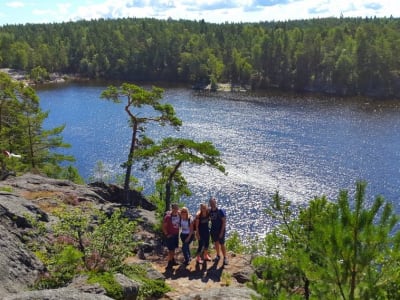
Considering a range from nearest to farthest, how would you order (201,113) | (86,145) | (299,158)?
1. (299,158)
2. (86,145)
3. (201,113)

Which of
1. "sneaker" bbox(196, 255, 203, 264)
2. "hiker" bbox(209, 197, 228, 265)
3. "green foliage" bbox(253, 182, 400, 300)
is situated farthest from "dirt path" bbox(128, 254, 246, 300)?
"green foliage" bbox(253, 182, 400, 300)

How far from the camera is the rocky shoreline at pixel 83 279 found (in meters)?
10.7

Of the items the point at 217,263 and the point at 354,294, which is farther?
the point at 217,263

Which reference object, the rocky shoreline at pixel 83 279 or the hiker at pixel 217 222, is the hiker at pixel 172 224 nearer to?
the rocky shoreline at pixel 83 279

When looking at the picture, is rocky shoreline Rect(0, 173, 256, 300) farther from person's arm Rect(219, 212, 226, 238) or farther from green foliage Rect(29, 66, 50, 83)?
green foliage Rect(29, 66, 50, 83)

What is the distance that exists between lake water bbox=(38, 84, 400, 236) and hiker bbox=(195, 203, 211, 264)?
68.1 feet

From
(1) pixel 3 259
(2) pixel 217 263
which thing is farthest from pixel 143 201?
(1) pixel 3 259

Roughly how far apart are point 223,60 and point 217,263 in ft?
359

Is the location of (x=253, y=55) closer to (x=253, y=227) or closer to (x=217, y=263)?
(x=253, y=227)

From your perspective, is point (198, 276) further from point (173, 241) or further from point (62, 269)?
point (62, 269)

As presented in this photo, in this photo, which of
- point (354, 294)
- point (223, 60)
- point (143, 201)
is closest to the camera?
point (354, 294)

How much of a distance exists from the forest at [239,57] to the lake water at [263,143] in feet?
43.1

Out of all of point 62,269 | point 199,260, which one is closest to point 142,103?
point 199,260

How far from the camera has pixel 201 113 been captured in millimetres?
76062
